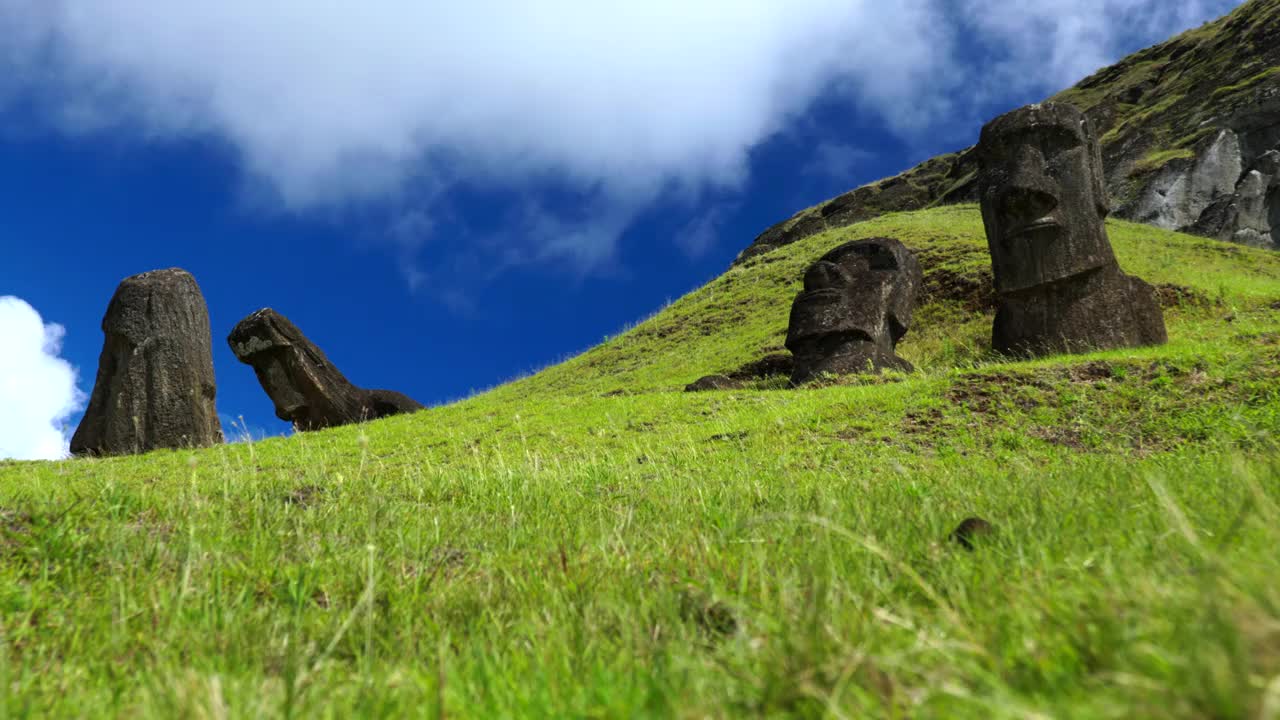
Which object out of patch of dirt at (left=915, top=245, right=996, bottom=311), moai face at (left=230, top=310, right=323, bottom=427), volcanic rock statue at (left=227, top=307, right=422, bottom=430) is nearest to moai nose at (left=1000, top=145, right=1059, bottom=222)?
patch of dirt at (left=915, top=245, right=996, bottom=311)

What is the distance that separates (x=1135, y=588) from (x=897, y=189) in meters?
63.1

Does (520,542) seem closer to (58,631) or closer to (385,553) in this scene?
(385,553)

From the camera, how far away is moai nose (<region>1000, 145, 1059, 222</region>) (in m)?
13.0

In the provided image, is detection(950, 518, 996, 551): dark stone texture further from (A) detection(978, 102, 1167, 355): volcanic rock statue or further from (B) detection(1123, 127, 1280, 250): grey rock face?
(B) detection(1123, 127, 1280, 250): grey rock face

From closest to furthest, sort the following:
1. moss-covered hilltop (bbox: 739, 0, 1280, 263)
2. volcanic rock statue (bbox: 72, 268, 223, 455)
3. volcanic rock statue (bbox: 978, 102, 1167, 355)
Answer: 1. volcanic rock statue (bbox: 978, 102, 1167, 355)
2. volcanic rock statue (bbox: 72, 268, 223, 455)
3. moss-covered hilltop (bbox: 739, 0, 1280, 263)

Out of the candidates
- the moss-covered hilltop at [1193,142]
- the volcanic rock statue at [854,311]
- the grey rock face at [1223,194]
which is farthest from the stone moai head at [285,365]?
the grey rock face at [1223,194]

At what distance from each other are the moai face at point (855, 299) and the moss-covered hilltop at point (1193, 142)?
2105 centimetres

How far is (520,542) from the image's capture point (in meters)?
3.15

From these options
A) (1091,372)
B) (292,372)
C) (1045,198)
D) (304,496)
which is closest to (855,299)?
(1045,198)

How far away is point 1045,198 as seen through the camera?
42.8 ft

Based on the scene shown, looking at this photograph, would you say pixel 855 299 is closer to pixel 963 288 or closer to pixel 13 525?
pixel 963 288

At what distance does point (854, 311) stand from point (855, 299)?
0.35 metres

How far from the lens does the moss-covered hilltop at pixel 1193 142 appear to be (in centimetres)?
3284

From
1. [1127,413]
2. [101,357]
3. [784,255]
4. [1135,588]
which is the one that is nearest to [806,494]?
[1135,588]
